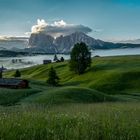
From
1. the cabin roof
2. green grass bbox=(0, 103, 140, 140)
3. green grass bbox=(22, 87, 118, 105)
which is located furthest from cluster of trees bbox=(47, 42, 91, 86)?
green grass bbox=(0, 103, 140, 140)

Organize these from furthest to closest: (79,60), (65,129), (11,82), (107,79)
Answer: (79,60), (107,79), (11,82), (65,129)

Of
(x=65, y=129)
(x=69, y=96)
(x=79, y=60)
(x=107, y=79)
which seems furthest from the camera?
(x=79, y=60)

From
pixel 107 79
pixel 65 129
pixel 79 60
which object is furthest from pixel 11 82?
pixel 65 129

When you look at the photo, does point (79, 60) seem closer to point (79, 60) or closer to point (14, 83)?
point (79, 60)

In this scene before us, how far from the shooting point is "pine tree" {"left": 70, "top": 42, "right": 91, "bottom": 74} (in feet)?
465

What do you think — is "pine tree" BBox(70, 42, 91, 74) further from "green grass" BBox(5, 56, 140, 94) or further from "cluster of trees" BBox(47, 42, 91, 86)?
"green grass" BBox(5, 56, 140, 94)

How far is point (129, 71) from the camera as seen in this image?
126125mm

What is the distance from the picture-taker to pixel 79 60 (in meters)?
142

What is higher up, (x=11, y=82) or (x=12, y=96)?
(x=12, y=96)

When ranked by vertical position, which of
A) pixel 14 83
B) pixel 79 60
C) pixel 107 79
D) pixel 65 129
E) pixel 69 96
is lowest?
pixel 107 79

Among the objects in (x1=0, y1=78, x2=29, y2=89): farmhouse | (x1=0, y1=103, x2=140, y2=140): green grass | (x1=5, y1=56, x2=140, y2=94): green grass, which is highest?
(x1=0, y1=103, x2=140, y2=140): green grass

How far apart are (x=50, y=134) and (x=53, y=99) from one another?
47.5 m

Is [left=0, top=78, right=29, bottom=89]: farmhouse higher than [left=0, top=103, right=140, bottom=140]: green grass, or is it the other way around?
[left=0, top=103, right=140, bottom=140]: green grass

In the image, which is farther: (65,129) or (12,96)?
(12,96)
